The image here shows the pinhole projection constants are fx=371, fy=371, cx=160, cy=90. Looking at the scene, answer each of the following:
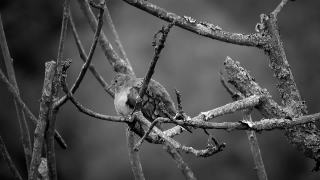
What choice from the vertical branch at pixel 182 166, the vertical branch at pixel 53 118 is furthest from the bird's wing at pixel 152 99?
the vertical branch at pixel 53 118

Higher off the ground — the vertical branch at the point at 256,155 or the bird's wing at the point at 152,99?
the bird's wing at the point at 152,99

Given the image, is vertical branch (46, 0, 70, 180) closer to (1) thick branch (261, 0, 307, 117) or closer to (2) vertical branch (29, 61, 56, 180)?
(2) vertical branch (29, 61, 56, 180)

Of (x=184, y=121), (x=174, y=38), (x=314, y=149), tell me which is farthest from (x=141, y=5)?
(x=174, y=38)

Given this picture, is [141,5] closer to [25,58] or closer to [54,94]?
[54,94]

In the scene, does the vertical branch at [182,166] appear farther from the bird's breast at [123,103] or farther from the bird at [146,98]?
the bird's breast at [123,103]

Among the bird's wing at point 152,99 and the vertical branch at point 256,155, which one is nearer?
the vertical branch at point 256,155

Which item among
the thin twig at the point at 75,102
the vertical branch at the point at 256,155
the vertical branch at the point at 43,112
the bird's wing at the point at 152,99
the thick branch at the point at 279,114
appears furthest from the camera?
the bird's wing at the point at 152,99

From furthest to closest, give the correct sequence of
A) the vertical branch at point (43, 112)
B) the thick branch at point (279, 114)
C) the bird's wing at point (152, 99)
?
the bird's wing at point (152, 99)
the thick branch at point (279, 114)
the vertical branch at point (43, 112)
